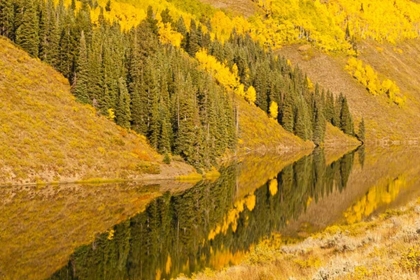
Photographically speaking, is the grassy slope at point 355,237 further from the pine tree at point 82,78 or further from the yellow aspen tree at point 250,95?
the yellow aspen tree at point 250,95

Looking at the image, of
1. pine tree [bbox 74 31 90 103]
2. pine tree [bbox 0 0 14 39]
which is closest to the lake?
pine tree [bbox 74 31 90 103]

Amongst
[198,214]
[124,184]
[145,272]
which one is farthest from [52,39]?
[145,272]

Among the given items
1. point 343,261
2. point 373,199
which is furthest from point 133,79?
point 343,261

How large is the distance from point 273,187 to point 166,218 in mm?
25762

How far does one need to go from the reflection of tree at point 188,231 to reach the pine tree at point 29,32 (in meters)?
43.0

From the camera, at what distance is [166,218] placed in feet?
142

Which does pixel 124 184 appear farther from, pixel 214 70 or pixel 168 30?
pixel 168 30

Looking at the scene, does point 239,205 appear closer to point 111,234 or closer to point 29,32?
point 111,234

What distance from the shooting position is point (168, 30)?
146750 millimetres

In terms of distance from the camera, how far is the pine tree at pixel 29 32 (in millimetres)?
84375

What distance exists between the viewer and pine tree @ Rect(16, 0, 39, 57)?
8438cm

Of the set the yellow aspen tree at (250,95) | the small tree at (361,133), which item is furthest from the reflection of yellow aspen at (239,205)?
the small tree at (361,133)

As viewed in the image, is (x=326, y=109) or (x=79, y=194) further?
(x=326, y=109)

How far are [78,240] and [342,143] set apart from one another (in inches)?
5451
